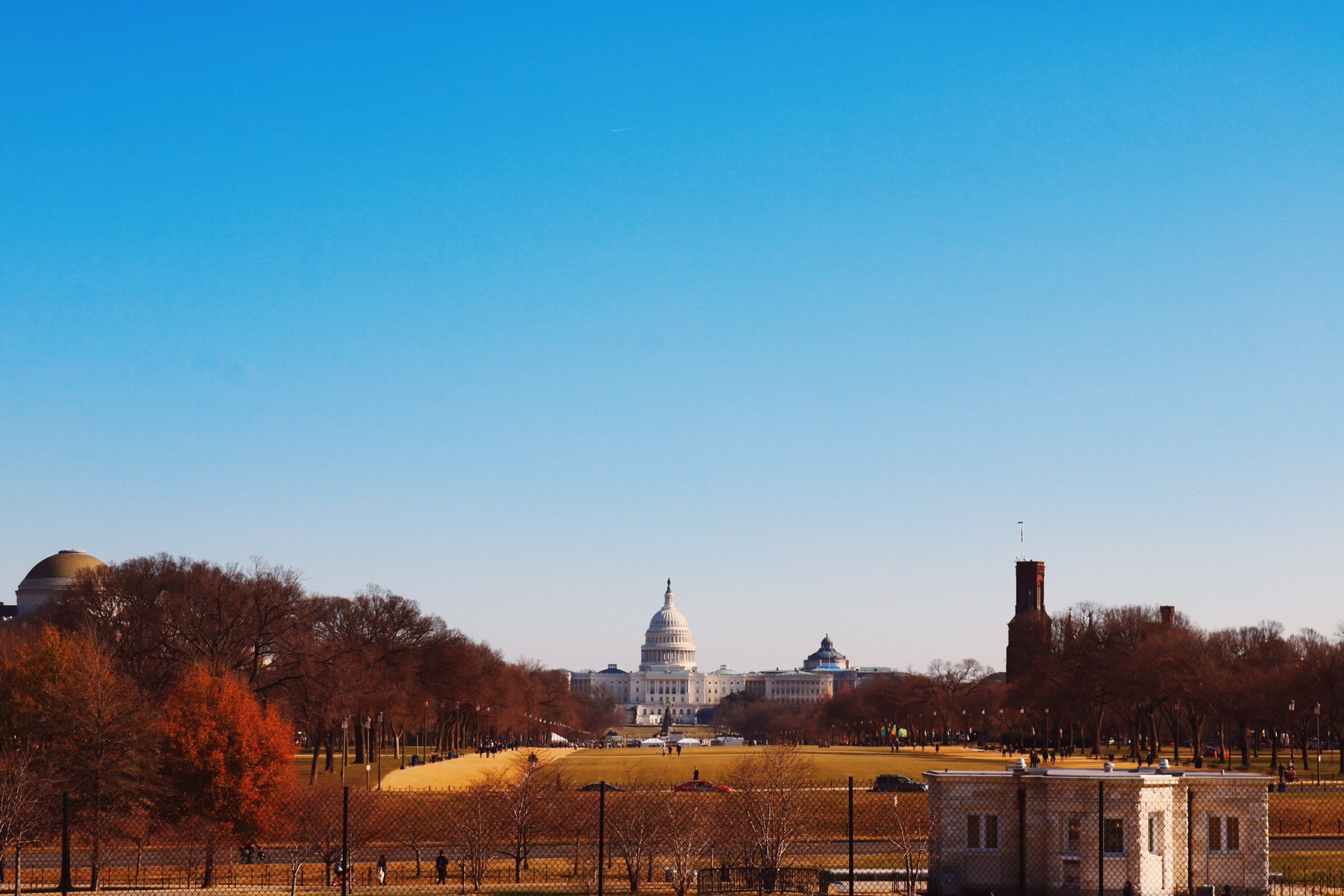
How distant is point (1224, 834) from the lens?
2841cm

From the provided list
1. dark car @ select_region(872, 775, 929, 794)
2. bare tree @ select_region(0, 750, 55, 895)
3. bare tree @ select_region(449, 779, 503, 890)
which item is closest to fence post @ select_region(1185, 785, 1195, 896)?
bare tree @ select_region(449, 779, 503, 890)

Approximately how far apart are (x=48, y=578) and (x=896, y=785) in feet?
477

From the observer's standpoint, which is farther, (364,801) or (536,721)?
(536,721)

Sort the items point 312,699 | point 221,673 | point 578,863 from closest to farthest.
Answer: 1. point 578,863
2. point 221,673
3. point 312,699

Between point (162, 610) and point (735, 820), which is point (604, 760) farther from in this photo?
point (735, 820)

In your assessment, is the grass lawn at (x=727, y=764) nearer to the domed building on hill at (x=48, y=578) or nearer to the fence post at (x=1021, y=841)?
the fence post at (x=1021, y=841)

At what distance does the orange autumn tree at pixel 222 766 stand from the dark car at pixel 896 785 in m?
28.5

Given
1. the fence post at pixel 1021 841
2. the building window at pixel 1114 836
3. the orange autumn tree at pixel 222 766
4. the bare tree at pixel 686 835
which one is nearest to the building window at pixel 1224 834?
the building window at pixel 1114 836

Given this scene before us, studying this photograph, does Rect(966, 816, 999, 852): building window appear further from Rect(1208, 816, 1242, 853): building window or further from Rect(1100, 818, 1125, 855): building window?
Rect(1208, 816, 1242, 853): building window

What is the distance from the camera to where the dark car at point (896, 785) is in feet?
219

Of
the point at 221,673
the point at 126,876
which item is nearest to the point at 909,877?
the point at 126,876

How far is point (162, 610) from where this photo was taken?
89.4m

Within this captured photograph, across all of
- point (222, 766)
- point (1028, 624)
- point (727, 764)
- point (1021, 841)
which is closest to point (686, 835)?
point (1021, 841)

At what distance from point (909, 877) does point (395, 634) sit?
81090 millimetres
